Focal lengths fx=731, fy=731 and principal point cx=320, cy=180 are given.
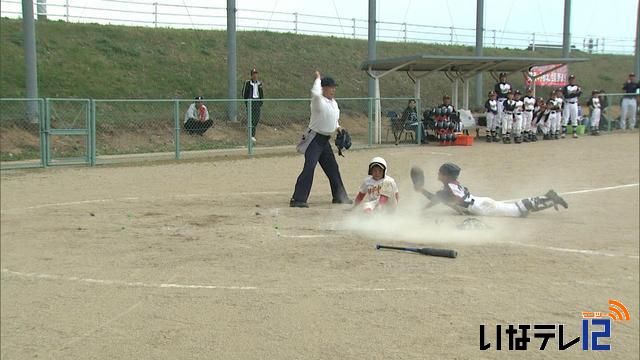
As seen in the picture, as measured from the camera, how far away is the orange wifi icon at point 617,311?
604 cm

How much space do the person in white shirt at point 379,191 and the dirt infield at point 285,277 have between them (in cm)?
28

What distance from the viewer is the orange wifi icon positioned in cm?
604

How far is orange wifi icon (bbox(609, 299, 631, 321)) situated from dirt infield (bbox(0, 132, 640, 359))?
0.07 meters

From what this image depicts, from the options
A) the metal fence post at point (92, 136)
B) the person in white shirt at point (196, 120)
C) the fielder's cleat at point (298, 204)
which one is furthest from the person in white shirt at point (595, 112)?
the fielder's cleat at point (298, 204)

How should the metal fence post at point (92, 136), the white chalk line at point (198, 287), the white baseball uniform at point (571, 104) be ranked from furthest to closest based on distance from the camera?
the white baseball uniform at point (571, 104) → the metal fence post at point (92, 136) → the white chalk line at point (198, 287)

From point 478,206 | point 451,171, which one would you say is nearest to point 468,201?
point 478,206

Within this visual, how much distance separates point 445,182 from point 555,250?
211 centimetres

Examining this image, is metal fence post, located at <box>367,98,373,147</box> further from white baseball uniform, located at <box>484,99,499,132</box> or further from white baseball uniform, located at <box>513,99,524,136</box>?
white baseball uniform, located at <box>513,99,524,136</box>

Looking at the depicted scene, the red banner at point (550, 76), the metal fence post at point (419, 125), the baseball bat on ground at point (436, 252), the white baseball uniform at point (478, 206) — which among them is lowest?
the baseball bat on ground at point (436, 252)

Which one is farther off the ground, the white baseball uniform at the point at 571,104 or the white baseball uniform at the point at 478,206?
the white baseball uniform at the point at 571,104

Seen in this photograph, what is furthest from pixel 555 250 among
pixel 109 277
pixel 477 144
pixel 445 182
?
pixel 477 144

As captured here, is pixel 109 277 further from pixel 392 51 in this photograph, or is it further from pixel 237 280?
pixel 392 51

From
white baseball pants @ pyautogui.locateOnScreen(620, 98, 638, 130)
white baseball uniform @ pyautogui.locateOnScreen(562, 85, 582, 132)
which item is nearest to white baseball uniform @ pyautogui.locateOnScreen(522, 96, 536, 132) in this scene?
white baseball uniform @ pyautogui.locateOnScreen(562, 85, 582, 132)

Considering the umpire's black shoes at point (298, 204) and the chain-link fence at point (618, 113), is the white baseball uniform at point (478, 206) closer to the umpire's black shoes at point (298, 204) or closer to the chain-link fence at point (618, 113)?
the umpire's black shoes at point (298, 204)
